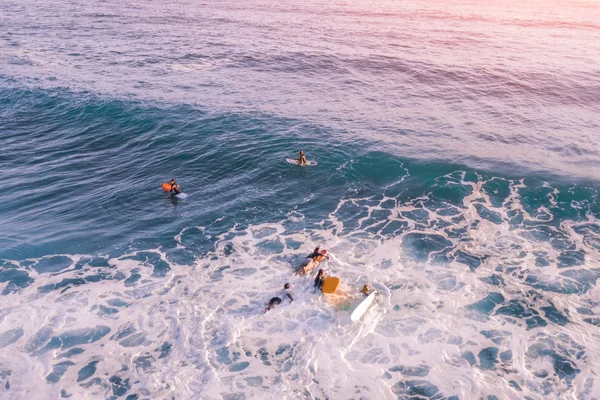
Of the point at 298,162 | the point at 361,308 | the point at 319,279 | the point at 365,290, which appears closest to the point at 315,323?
the point at 361,308

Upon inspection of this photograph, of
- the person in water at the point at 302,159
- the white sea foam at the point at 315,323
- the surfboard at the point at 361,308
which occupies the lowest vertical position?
the white sea foam at the point at 315,323

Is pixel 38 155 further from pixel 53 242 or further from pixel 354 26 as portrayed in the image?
pixel 354 26

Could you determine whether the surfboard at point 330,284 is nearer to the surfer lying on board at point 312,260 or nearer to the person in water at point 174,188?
the surfer lying on board at point 312,260

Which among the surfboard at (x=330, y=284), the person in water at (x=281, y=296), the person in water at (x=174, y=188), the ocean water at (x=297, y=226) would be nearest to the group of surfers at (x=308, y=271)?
the person in water at (x=281, y=296)

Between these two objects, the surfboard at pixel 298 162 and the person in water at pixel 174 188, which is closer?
the person in water at pixel 174 188

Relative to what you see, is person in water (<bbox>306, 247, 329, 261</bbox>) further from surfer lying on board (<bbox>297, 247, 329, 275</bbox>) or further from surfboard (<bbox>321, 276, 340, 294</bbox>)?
surfboard (<bbox>321, 276, 340, 294</bbox>)

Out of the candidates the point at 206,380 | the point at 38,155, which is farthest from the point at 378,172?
the point at 38,155

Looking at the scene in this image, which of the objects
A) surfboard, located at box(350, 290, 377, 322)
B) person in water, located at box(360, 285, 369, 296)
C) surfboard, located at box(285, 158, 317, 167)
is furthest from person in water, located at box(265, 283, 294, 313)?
surfboard, located at box(285, 158, 317, 167)
